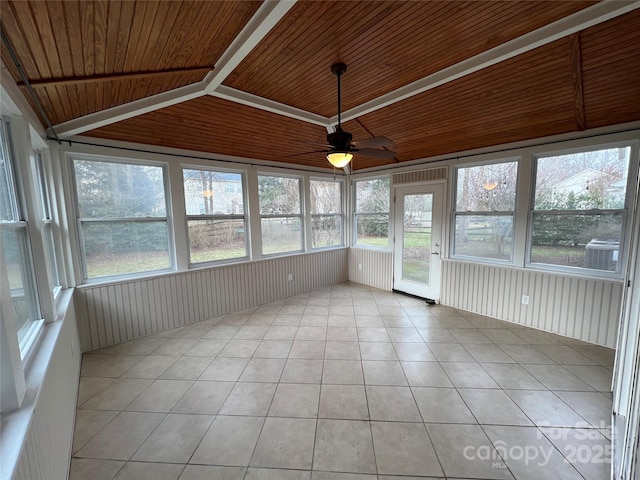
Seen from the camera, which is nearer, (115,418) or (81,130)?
(115,418)

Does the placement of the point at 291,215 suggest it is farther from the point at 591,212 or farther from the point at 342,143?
the point at 591,212

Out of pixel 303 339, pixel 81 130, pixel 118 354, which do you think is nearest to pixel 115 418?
pixel 118 354

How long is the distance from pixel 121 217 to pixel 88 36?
2259 millimetres

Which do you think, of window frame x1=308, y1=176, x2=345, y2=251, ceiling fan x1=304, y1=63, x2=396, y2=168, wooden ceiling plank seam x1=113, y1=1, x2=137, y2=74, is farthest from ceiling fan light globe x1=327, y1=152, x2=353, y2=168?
window frame x1=308, y1=176, x2=345, y2=251

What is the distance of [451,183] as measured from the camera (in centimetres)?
421

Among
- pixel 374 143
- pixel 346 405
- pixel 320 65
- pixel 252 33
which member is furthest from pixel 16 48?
pixel 346 405

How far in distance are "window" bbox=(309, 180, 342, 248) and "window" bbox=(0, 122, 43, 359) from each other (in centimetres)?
403

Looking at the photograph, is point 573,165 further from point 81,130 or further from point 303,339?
point 81,130

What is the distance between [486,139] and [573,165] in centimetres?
103

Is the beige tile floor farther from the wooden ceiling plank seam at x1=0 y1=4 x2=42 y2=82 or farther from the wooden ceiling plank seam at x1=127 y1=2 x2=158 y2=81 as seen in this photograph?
the wooden ceiling plank seam at x1=127 y1=2 x2=158 y2=81

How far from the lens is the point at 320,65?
7.90 feet

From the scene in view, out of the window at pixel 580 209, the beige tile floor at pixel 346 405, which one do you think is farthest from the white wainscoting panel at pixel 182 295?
the window at pixel 580 209

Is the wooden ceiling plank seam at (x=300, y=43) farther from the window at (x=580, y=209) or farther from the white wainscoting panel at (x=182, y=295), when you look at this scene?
the window at (x=580, y=209)

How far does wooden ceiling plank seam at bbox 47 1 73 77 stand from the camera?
1.29 m
